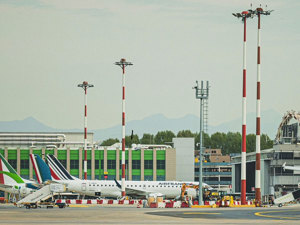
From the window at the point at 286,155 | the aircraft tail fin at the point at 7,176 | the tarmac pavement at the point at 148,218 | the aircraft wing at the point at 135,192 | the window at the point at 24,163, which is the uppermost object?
the window at the point at 286,155

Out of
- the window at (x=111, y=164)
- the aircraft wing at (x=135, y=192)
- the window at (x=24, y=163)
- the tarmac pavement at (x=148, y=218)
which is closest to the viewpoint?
the tarmac pavement at (x=148, y=218)

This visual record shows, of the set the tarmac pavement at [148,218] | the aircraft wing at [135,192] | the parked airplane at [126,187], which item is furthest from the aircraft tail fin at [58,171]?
the tarmac pavement at [148,218]

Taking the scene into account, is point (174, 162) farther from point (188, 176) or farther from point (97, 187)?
point (97, 187)

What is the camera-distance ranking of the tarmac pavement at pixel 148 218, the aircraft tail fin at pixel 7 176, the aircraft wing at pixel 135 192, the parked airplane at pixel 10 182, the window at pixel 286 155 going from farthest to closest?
the window at pixel 286 155 < the aircraft wing at pixel 135 192 < the aircraft tail fin at pixel 7 176 < the parked airplane at pixel 10 182 < the tarmac pavement at pixel 148 218

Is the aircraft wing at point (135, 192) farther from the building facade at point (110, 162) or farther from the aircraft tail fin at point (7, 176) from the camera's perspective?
the building facade at point (110, 162)

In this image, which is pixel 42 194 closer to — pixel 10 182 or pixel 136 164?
pixel 10 182

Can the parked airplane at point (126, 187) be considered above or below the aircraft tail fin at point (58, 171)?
below

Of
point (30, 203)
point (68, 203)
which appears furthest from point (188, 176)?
point (30, 203)

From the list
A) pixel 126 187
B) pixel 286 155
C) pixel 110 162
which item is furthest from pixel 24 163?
pixel 286 155

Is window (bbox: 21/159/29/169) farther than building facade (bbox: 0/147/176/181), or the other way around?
window (bbox: 21/159/29/169)

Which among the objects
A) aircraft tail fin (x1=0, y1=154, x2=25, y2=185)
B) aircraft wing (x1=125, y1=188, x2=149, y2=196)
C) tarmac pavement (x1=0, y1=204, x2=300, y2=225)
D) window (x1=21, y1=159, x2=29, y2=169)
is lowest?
aircraft wing (x1=125, y1=188, x2=149, y2=196)

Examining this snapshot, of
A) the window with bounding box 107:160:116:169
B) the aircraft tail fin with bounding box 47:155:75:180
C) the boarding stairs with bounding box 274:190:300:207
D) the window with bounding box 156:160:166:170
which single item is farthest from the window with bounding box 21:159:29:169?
the boarding stairs with bounding box 274:190:300:207

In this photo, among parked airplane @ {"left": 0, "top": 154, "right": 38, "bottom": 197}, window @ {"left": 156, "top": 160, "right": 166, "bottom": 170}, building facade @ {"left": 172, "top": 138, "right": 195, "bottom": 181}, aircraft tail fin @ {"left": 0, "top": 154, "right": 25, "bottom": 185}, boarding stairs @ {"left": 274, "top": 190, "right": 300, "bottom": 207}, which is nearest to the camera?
boarding stairs @ {"left": 274, "top": 190, "right": 300, "bottom": 207}

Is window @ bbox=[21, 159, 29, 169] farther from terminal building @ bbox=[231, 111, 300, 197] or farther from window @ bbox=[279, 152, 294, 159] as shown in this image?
window @ bbox=[279, 152, 294, 159]
